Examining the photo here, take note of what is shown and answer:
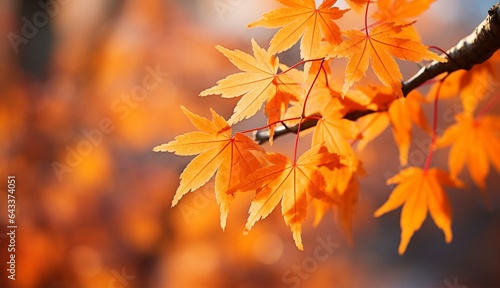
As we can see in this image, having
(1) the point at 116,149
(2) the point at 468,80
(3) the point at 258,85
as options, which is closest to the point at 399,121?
(2) the point at 468,80

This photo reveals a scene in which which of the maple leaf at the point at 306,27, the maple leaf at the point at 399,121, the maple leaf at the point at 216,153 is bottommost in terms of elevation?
the maple leaf at the point at 216,153

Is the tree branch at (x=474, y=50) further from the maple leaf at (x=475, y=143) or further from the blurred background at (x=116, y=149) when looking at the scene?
the blurred background at (x=116, y=149)

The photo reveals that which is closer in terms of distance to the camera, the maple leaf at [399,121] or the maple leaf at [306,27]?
the maple leaf at [306,27]

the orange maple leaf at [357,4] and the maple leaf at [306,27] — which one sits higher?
the orange maple leaf at [357,4]

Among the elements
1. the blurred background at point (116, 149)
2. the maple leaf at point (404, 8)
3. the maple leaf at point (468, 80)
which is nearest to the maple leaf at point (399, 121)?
the maple leaf at point (468, 80)

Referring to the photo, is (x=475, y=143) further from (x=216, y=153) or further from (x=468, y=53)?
(x=216, y=153)

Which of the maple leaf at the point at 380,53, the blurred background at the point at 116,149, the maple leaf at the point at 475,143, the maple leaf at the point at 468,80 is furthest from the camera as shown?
the blurred background at the point at 116,149

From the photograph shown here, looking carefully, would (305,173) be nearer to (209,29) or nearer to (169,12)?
(209,29)
